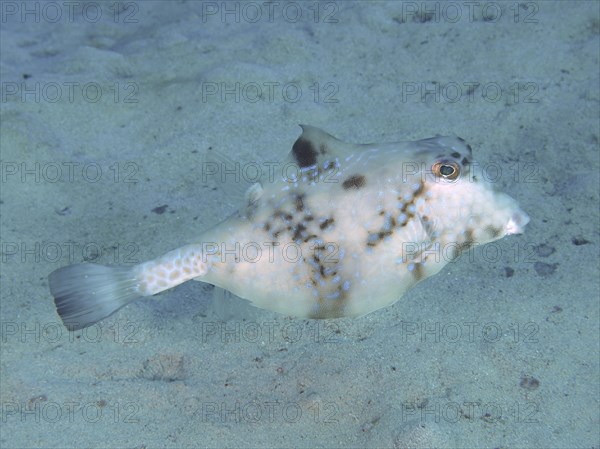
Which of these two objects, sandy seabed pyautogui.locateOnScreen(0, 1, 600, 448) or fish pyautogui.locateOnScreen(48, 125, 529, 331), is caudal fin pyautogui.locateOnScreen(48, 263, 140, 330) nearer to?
fish pyautogui.locateOnScreen(48, 125, 529, 331)

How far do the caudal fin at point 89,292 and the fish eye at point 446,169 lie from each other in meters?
1.43

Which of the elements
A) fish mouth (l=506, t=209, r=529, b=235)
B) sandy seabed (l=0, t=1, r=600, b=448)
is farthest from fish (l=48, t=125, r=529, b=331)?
sandy seabed (l=0, t=1, r=600, b=448)

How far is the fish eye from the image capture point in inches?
96.2

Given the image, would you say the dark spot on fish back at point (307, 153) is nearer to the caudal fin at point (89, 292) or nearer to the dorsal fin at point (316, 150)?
the dorsal fin at point (316, 150)

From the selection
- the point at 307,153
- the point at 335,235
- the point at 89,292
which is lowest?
the point at 89,292

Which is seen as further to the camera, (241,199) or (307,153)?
(241,199)

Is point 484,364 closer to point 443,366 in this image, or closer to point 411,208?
point 443,366

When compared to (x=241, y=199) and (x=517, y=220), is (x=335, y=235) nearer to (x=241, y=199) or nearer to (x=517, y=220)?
(x=241, y=199)

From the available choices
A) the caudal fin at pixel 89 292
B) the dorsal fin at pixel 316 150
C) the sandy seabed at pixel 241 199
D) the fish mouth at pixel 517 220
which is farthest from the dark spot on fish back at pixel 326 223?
the caudal fin at pixel 89 292

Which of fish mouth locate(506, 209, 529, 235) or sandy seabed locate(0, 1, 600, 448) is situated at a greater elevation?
fish mouth locate(506, 209, 529, 235)

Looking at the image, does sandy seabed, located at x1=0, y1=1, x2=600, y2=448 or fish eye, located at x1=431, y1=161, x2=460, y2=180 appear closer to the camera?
fish eye, located at x1=431, y1=161, x2=460, y2=180

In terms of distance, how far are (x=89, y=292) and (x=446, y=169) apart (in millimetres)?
1679

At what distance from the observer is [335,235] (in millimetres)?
2518

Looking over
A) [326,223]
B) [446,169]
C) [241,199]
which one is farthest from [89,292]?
[446,169]
